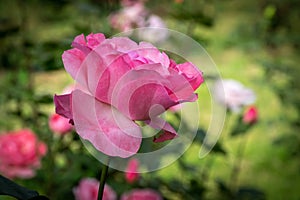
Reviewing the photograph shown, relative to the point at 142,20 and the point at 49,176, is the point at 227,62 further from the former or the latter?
the point at 49,176

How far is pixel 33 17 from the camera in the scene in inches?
185

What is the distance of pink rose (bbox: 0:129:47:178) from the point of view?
49.6 inches

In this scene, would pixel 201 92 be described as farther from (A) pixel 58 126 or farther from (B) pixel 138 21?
(A) pixel 58 126

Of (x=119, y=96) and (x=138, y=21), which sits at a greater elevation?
(x=119, y=96)

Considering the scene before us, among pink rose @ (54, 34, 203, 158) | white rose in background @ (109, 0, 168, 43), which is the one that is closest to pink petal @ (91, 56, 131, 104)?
pink rose @ (54, 34, 203, 158)

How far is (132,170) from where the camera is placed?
3.28 feet

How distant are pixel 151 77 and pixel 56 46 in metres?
1.03

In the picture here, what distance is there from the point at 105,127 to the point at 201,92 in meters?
3.35

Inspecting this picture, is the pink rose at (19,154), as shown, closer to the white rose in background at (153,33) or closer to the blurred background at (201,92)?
the blurred background at (201,92)

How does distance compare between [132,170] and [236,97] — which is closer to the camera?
[132,170]

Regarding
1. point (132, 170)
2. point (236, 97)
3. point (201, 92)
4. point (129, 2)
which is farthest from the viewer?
point (201, 92)

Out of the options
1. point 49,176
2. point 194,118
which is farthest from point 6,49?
point 194,118

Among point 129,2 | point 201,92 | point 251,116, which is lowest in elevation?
point 201,92

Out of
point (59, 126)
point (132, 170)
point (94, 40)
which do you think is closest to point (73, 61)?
point (94, 40)
